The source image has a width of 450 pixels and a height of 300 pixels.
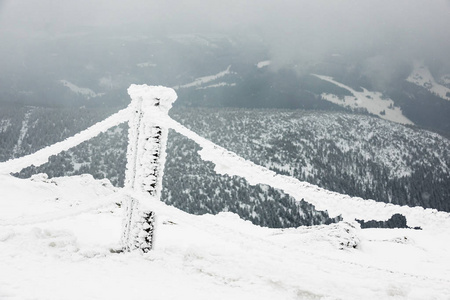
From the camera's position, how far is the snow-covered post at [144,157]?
519 cm

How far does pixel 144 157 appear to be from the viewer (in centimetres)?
519

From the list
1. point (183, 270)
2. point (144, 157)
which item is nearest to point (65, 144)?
point (144, 157)

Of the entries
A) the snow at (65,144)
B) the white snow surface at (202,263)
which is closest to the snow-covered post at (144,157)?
the white snow surface at (202,263)

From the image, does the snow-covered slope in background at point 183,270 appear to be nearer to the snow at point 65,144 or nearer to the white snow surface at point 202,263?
the white snow surface at point 202,263

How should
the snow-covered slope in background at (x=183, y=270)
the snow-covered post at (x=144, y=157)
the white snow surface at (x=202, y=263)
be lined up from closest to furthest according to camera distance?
the white snow surface at (x=202, y=263) → the snow-covered slope in background at (x=183, y=270) → the snow-covered post at (x=144, y=157)

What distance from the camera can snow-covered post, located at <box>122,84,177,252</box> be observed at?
17.0 ft

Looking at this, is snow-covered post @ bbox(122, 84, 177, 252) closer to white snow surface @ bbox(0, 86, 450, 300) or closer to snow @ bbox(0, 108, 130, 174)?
white snow surface @ bbox(0, 86, 450, 300)

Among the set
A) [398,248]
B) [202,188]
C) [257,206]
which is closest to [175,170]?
[202,188]

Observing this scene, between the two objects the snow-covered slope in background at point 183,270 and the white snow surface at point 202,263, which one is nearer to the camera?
the white snow surface at point 202,263

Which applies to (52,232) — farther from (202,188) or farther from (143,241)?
(202,188)

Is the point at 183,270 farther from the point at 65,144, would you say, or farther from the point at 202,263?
the point at 65,144

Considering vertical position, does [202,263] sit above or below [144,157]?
below

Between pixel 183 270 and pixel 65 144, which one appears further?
pixel 65 144

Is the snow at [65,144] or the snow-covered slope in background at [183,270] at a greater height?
the snow at [65,144]
